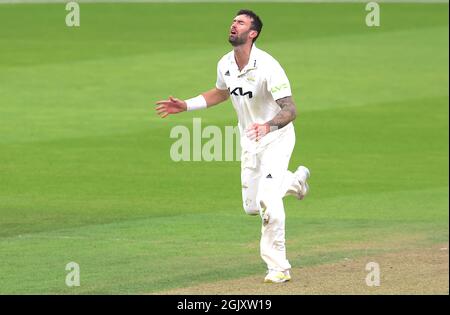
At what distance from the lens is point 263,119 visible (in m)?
12.0

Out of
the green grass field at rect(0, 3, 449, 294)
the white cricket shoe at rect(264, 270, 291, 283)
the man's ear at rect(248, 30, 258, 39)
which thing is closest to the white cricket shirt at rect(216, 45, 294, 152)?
the man's ear at rect(248, 30, 258, 39)

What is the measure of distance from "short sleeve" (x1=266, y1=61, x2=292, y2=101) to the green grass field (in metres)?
1.85

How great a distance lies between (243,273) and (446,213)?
4.66 metres

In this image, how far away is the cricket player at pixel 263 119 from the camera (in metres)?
11.7

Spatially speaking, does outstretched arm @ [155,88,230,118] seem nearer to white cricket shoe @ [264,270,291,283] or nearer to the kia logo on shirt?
the kia logo on shirt

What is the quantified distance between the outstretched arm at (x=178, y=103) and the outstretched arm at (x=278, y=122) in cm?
94

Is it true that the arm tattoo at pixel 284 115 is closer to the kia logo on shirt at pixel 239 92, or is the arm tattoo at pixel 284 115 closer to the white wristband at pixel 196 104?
the kia logo on shirt at pixel 239 92

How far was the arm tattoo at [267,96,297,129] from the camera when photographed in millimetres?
11414

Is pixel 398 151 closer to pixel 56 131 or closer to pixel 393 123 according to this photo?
pixel 393 123

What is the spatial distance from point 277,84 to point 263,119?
48 cm

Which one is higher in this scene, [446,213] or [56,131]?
[56,131]

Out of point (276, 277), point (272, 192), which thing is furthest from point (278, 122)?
point (276, 277)

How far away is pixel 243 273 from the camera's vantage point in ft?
41.2

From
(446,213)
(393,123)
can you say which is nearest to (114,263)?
(446,213)
